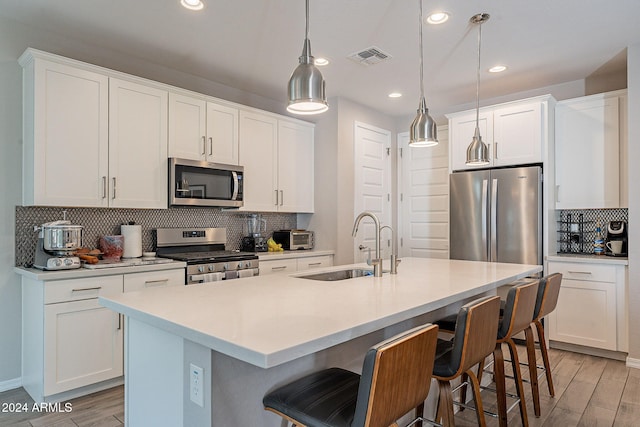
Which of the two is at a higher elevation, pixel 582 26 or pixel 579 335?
pixel 582 26

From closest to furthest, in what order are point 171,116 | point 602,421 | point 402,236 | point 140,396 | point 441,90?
point 140,396, point 602,421, point 171,116, point 441,90, point 402,236

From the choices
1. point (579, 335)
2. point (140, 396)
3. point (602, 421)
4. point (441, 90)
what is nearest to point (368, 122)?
point (441, 90)

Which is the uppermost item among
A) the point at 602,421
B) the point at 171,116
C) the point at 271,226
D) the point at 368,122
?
the point at 368,122

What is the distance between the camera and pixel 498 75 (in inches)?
158

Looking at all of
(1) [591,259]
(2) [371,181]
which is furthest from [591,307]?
(2) [371,181]

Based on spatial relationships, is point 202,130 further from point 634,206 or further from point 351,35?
point 634,206

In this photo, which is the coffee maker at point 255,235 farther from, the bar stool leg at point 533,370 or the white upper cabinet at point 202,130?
the bar stool leg at point 533,370

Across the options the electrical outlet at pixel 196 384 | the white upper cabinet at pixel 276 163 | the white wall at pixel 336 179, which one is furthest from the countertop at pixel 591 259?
the electrical outlet at pixel 196 384

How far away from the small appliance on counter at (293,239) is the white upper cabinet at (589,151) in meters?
2.64

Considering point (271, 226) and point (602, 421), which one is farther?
point (271, 226)

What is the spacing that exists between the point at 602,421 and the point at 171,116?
3813 millimetres

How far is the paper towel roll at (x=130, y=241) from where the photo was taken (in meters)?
3.35

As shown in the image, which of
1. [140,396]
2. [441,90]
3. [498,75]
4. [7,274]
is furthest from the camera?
[441,90]

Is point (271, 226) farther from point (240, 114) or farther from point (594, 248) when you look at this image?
point (594, 248)
